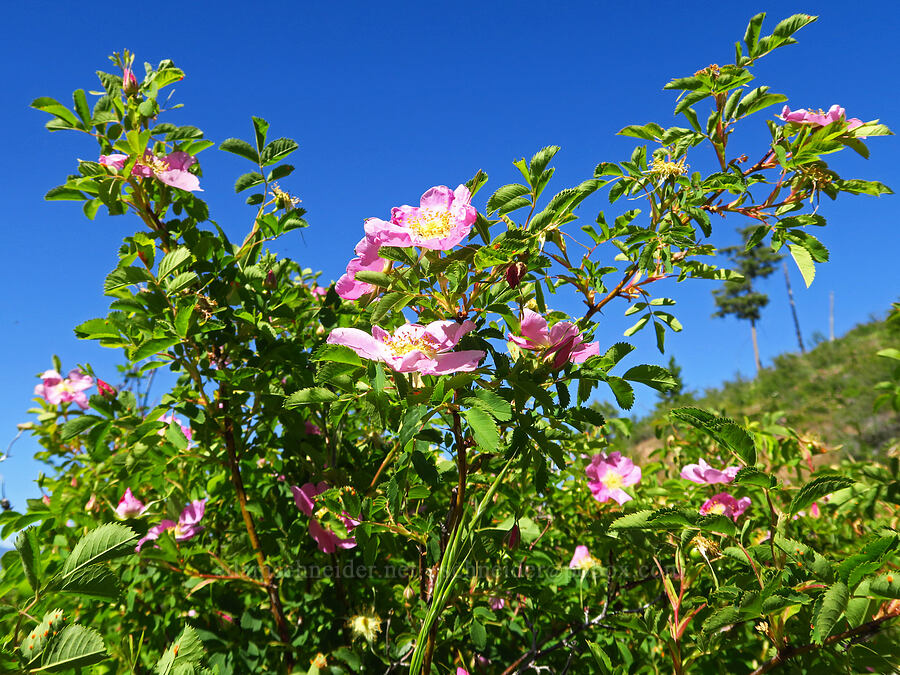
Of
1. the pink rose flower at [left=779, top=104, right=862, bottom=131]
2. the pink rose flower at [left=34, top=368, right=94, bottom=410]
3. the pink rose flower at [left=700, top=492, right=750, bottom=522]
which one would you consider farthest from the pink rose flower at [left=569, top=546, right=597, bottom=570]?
the pink rose flower at [left=34, top=368, right=94, bottom=410]

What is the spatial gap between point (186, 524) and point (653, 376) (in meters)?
1.32

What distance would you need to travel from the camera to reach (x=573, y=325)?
95 cm

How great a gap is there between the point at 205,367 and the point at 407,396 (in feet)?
2.46

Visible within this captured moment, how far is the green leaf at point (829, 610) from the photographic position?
688 mm

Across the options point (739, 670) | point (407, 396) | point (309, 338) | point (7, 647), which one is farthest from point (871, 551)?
point (309, 338)

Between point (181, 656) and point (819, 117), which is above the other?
point (819, 117)

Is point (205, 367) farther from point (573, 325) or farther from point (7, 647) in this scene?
point (573, 325)

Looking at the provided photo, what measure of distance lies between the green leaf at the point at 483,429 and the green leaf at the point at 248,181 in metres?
0.95

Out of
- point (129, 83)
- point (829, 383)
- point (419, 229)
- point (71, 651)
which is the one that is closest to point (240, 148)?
point (129, 83)

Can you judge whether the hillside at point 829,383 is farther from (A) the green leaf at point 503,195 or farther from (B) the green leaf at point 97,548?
(B) the green leaf at point 97,548

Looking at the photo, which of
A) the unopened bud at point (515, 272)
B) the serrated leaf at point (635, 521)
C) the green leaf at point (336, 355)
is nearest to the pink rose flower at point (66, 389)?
the green leaf at point (336, 355)

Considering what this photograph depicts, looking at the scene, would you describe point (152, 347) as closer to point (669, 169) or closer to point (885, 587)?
point (669, 169)

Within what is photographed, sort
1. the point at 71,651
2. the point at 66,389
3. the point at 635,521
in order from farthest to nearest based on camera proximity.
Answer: the point at 66,389, the point at 635,521, the point at 71,651

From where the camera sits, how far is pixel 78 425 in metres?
1.34
